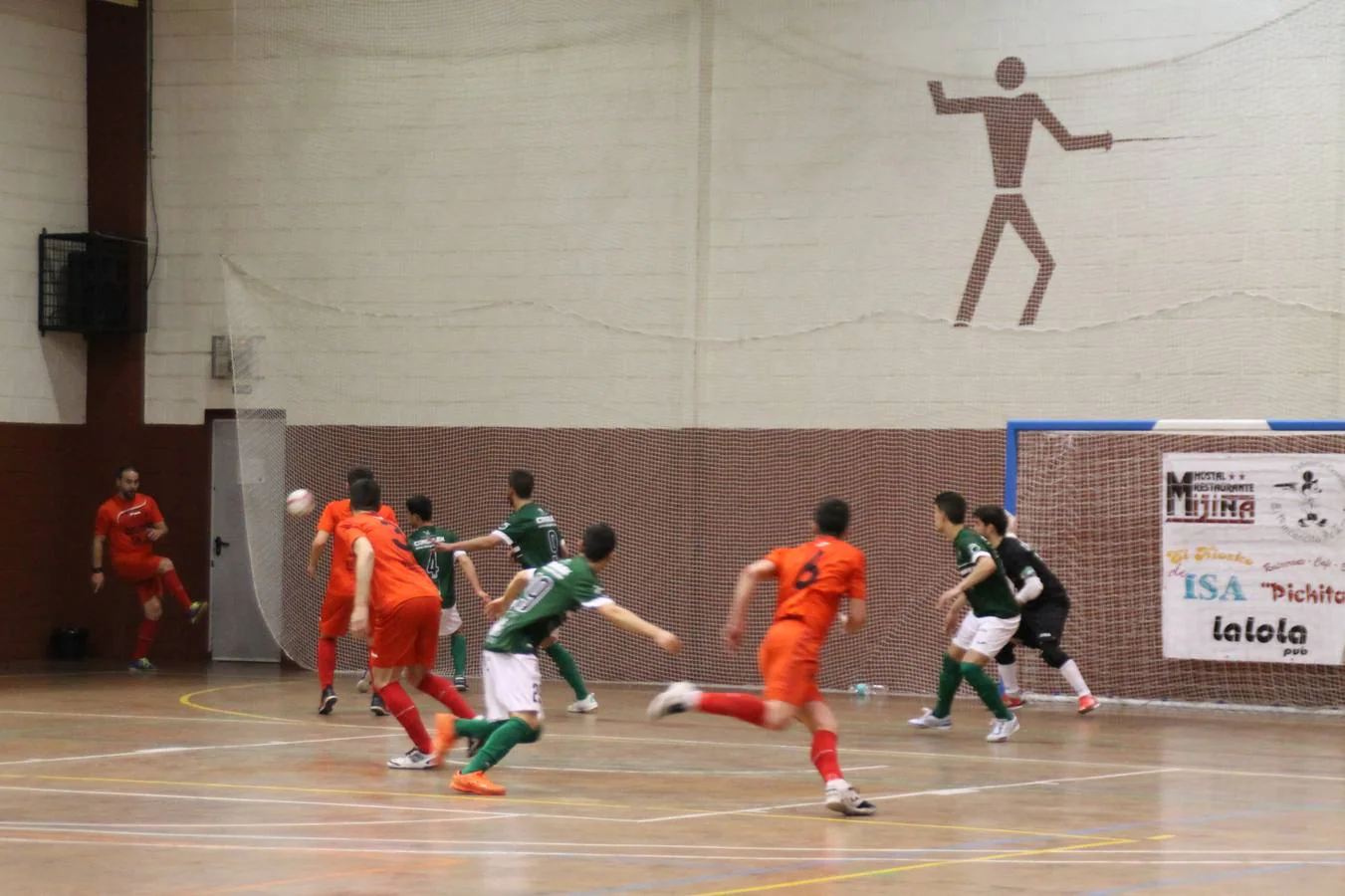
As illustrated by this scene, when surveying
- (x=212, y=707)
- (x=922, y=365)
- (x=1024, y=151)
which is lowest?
(x=212, y=707)

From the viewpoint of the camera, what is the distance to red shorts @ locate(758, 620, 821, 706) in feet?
36.8

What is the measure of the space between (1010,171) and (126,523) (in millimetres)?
10914

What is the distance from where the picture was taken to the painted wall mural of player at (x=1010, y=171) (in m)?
20.1

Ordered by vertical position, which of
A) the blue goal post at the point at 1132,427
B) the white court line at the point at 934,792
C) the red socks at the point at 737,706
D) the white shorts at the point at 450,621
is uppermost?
the blue goal post at the point at 1132,427

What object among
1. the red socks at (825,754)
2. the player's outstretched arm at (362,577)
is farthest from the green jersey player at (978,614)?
the player's outstretched arm at (362,577)

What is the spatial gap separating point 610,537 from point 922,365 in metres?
9.85

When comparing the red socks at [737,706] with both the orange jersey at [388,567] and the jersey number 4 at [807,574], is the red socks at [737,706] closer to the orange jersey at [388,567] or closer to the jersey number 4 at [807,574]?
the jersey number 4 at [807,574]

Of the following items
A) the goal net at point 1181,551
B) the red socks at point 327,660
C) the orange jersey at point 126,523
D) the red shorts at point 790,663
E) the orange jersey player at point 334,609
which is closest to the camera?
the red shorts at point 790,663

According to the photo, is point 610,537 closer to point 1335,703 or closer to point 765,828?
point 765,828

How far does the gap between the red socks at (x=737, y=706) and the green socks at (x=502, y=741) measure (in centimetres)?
118

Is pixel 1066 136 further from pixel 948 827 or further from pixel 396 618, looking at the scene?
pixel 948 827

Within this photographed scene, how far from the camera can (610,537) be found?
37.0 feet

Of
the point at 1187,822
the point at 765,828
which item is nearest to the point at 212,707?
the point at 765,828

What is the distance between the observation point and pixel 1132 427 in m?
18.9
